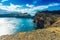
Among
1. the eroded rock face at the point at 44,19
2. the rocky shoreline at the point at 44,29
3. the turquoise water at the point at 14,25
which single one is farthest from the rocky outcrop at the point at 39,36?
the eroded rock face at the point at 44,19

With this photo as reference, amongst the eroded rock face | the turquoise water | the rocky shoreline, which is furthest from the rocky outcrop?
the eroded rock face

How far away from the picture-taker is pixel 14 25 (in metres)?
7.09

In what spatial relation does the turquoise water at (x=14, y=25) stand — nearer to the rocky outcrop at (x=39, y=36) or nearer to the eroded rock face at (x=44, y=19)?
the eroded rock face at (x=44, y=19)

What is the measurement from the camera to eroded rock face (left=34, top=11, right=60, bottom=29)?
716 centimetres

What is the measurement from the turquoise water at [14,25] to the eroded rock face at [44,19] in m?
0.24

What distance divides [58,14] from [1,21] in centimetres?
206

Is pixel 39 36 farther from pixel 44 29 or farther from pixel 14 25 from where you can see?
pixel 14 25

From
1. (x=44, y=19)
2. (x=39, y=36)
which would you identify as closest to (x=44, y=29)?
(x=39, y=36)

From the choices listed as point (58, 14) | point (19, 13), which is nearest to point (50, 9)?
point (58, 14)

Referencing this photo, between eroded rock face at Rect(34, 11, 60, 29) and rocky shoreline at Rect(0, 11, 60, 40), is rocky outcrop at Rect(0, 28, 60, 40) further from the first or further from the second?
eroded rock face at Rect(34, 11, 60, 29)

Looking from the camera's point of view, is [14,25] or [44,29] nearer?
[44,29]

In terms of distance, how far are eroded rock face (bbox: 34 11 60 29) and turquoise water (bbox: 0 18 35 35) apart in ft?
0.80

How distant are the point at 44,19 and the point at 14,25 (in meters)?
1.07

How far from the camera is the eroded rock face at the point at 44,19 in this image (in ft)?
23.5
